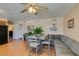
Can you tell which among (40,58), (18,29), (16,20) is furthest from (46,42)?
(40,58)

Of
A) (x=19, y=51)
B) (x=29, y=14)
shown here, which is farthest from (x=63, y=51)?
(x=29, y=14)

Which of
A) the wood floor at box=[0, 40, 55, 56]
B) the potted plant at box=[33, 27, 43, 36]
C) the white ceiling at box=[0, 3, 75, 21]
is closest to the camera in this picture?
the white ceiling at box=[0, 3, 75, 21]

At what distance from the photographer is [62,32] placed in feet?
24.3

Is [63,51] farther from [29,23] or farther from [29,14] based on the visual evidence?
[29,23]

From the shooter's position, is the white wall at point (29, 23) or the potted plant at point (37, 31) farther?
the white wall at point (29, 23)

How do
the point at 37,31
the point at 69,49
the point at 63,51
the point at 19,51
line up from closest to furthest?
the point at 63,51 → the point at 69,49 → the point at 19,51 → the point at 37,31

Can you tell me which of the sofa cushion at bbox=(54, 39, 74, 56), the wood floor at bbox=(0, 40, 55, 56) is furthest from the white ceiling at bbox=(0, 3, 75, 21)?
the wood floor at bbox=(0, 40, 55, 56)

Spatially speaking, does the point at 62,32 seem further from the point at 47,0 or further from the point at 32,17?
the point at 47,0

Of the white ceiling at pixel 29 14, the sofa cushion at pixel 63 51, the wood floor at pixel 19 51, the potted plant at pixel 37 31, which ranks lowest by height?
the wood floor at pixel 19 51

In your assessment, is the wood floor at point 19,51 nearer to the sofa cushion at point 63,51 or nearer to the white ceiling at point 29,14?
the sofa cushion at point 63,51

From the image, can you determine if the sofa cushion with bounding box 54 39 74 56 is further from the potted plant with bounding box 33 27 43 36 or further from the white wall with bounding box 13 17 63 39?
the white wall with bounding box 13 17 63 39

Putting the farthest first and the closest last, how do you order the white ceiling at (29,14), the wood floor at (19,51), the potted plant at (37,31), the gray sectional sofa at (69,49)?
the potted plant at (37,31), the wood floor at (19,51), the white ceiling at (29,14), the gray sectional sofa at (69,49)

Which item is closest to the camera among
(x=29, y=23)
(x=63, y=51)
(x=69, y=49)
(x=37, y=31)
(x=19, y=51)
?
(x=63, y=51)

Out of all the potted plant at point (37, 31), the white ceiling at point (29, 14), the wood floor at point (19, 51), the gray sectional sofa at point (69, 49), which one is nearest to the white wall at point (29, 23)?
the white ceiling at point (29, 14)
